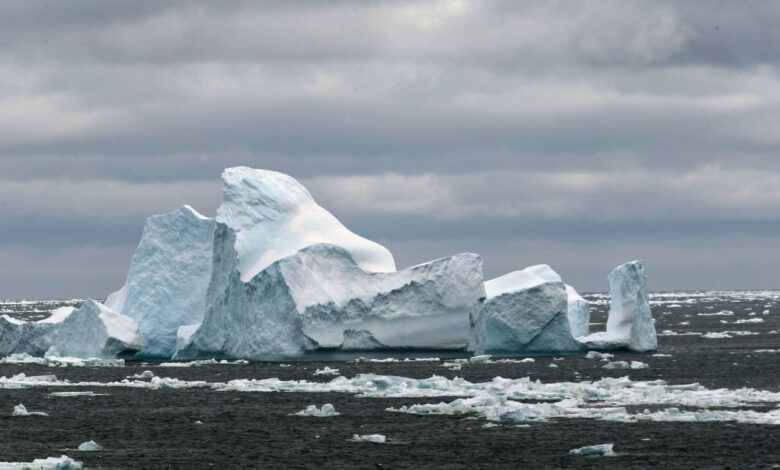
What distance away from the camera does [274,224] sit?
36719 mm

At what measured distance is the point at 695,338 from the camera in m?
48.7

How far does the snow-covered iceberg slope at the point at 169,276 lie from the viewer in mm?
38781

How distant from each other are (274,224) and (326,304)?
347 cm

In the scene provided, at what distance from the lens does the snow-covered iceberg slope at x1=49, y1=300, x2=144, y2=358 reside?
3631 centimetres

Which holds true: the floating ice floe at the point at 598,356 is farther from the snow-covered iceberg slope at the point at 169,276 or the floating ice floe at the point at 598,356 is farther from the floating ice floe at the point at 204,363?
the snow-covered iceberg slope at the point at 169,276

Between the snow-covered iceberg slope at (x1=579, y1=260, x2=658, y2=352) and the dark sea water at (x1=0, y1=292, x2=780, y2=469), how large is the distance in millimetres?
4839

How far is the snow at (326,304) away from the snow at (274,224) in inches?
15.0

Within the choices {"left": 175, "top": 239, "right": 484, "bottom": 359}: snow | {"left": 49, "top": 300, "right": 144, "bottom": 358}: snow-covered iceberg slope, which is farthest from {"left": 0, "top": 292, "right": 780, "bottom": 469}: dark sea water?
{"left": 49, "top": 300, "right": 144, "bottom": 358}: snow-covered iceberg slope

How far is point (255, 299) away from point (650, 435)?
1842cm

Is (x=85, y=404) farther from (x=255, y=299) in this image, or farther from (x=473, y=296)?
(x=473, y=296)

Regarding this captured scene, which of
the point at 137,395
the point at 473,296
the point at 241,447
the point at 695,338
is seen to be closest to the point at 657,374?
the point at 473,296

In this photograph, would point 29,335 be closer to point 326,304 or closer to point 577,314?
point 326,304

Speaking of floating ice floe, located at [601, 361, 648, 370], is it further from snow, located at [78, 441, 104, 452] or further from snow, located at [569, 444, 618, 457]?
snow, located at [78, 441, 104, 452]

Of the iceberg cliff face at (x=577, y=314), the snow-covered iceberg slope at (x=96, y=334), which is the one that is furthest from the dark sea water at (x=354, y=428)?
the iceberg cliff face at (x=577, y=314)
